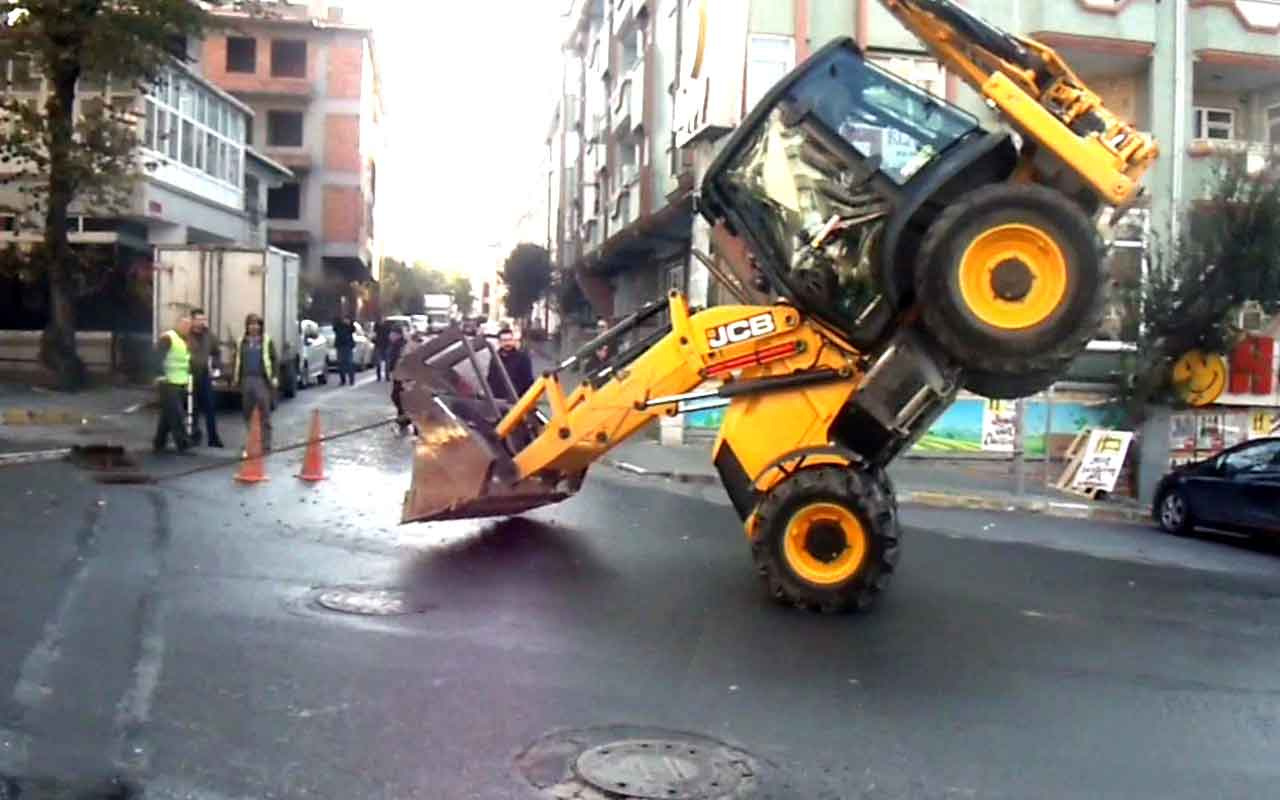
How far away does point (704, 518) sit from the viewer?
13.9m

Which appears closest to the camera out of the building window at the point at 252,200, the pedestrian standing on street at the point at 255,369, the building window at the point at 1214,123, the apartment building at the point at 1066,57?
the pedestrian standing on street at the point at 255,369

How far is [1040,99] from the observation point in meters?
9.34

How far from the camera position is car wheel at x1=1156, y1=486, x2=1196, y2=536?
1641 centimetres

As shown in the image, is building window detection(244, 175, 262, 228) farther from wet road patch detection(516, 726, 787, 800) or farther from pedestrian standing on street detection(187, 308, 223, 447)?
wet road patch detection(516, 726, 787, 800)

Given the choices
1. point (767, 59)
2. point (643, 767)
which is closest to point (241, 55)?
point (767, 59)

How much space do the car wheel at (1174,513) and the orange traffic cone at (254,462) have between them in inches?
417

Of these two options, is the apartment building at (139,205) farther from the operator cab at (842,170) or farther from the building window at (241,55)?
the building window at (241,55)

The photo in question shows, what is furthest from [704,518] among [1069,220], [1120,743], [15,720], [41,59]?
[41,59]

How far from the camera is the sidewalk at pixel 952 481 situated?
57.4 ft

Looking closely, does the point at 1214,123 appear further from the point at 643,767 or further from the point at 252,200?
the point at 252,200

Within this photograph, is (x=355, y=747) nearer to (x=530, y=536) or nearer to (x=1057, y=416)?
(x=530, y=536)

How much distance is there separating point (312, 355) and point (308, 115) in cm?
2431

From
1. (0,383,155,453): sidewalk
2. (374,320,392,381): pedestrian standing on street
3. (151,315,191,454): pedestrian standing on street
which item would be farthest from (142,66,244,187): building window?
(151,315,191,454): pedestrian standing on street

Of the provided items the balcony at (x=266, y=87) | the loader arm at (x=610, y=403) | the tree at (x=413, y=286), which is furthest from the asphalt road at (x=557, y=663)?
the tree at (x=413, y=286)
